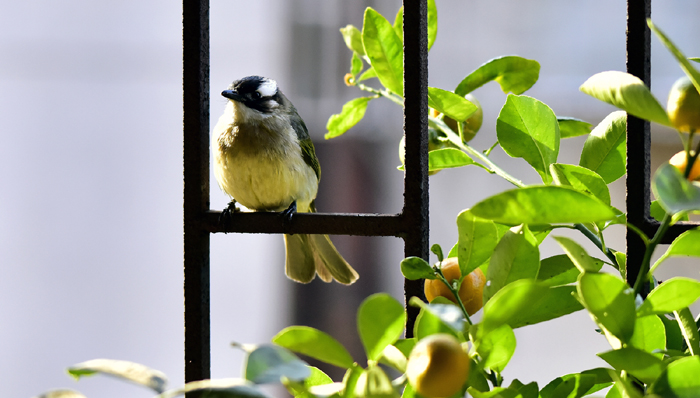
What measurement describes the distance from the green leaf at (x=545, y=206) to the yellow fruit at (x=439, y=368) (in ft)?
0.18

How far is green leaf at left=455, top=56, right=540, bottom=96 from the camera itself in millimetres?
424

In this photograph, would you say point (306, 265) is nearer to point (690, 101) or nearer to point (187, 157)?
point (187, 157)

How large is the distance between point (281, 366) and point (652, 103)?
151 mm

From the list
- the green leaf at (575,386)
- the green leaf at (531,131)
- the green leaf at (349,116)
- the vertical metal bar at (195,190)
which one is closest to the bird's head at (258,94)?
the green leaf at (349,116)

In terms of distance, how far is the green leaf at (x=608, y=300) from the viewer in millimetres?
200

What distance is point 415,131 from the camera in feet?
1.14

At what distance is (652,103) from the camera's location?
0.65ft

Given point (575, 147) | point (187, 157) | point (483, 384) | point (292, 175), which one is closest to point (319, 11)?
point (575, 147)

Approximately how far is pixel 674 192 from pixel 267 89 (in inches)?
33.3

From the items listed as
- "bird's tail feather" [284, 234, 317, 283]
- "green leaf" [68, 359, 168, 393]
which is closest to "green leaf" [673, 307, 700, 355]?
"green leaf" [68, 359, 168, 393]

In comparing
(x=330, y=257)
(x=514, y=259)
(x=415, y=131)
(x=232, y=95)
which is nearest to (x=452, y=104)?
(x=415, y=131)

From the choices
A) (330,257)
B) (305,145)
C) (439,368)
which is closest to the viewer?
(439,368)

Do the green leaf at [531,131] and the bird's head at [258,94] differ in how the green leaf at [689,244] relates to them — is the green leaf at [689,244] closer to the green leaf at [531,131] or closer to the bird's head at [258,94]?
the green leaf at [531,131]

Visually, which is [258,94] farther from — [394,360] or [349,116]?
[394,360]
